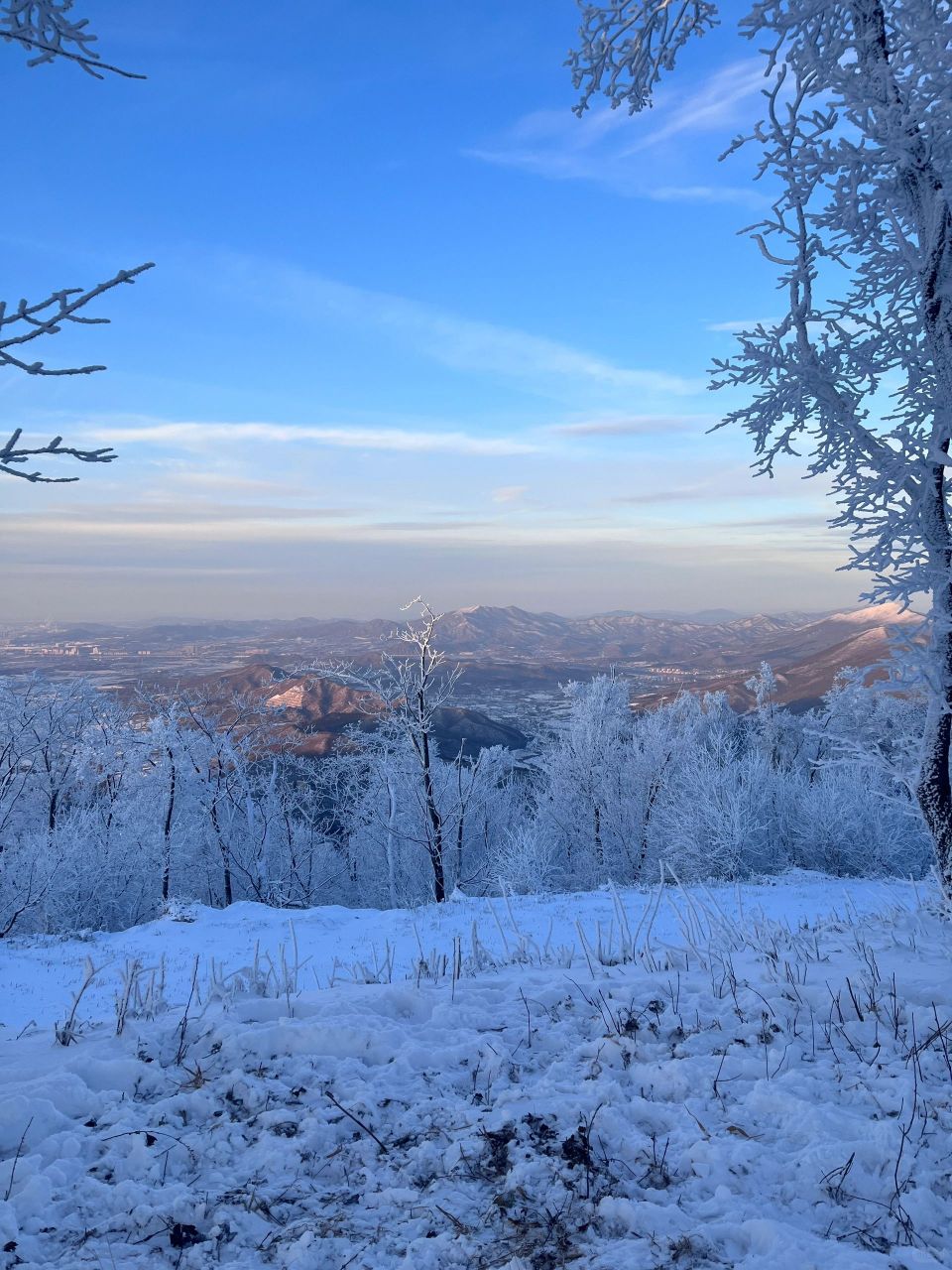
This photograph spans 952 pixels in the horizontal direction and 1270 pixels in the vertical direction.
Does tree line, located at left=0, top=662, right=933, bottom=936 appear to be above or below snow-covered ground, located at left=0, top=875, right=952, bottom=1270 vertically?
below

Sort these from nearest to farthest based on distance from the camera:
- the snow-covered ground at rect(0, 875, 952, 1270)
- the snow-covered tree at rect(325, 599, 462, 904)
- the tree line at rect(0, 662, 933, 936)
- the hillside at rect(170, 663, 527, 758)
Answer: the snow-covered ground at rect(0, 875, 952, 1270) < the snow-covered tree at rect(325, 599, 462, 904) < the tree line at rect(0, 662, 933, 936) < the hillside at rect(170, 663, 527, 758)

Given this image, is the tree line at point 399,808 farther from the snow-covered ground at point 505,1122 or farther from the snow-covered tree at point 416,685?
the snow-covered ground at point 505,1122

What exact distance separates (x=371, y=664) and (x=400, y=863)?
61.6 ft

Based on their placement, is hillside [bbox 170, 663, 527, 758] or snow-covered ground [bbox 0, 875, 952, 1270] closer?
snow-covered ground [bbox 0, 875, 952, 1270]

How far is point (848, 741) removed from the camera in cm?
609

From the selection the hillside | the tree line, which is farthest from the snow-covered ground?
the hillside

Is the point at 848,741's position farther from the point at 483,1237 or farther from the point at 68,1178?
the point at 68,1178

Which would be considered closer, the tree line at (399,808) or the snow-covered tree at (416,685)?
the snow-covered tree at (416,685)

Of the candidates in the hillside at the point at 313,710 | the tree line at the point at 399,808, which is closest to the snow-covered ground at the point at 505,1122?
the tree line at the point at 399,808

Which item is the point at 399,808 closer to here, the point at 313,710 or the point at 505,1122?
the point at 313,710

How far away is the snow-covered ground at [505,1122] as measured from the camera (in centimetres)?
205

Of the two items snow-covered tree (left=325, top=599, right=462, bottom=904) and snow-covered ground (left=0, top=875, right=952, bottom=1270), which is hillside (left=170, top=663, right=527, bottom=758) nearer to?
snow-covered tree (left=325, top=599, right=462, bottom=904)

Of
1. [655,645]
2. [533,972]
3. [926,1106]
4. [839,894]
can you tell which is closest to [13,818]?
[839,894]

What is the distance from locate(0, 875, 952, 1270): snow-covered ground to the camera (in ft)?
6.73
